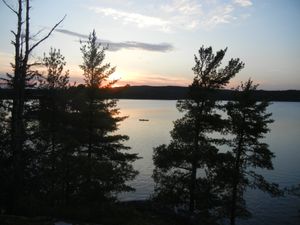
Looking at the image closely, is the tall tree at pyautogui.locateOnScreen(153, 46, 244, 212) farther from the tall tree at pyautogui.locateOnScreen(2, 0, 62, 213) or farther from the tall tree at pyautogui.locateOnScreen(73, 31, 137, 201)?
the tall tree at pyautogui.locateOnScreen(2, 0, 62, 213)

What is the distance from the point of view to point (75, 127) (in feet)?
77.7

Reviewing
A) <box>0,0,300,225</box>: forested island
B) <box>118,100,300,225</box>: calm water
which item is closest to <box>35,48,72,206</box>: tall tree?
<box>0,0,300,225</box>: forested island

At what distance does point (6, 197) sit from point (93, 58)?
1277 centimetres

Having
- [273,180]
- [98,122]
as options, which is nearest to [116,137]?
[98,122]

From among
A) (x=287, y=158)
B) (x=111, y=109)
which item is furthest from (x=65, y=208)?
(x=287, y=158)

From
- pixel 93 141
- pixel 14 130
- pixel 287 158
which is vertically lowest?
pixel 287 158

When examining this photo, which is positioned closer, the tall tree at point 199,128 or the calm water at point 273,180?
the tall tree at point 199,128

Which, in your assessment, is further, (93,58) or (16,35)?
(93,58)

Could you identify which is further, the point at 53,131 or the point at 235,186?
the point at 235,186

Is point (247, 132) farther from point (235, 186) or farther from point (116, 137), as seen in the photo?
point (116, 137)

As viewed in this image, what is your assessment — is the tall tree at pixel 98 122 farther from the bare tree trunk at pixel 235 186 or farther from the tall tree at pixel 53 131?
the bare tree trunk at pixel 235 186

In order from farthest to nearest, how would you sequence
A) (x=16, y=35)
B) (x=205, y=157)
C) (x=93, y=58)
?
(x=93, y=58) → (x=205, y=157) → (x=16, y=35)

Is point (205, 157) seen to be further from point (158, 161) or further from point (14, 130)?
point (14, 130)

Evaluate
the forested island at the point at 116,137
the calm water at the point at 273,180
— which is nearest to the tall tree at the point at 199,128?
the forested island at the point at 116,137
